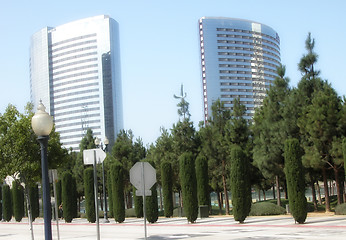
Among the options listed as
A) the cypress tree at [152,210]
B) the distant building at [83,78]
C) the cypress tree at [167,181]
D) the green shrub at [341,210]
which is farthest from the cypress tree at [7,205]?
the distant building at [83,78]

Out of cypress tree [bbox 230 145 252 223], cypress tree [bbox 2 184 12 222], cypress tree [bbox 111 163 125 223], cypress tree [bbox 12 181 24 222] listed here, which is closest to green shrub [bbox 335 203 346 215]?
cypress tree [bbox 230 145 252 223]

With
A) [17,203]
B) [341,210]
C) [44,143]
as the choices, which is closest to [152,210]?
[341,210]

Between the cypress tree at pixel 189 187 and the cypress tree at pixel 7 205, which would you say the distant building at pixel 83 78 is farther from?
the cypress tree at pixel 189 187

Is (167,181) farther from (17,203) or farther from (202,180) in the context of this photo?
(17,203)

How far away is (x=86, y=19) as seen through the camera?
18712 cm

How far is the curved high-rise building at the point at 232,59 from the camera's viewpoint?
169750mm

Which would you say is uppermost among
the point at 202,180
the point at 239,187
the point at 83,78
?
the point at 83,78

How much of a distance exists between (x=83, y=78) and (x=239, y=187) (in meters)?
164

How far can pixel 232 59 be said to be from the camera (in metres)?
175

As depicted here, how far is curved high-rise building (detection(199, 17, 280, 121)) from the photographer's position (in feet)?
557

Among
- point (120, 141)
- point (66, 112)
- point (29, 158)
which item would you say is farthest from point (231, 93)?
point (29, 158)

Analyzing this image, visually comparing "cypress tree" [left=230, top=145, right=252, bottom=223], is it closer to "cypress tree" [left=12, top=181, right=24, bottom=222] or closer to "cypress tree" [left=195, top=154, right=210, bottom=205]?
"cypress tree" [left=195, top=154, right=210, bottom=205]

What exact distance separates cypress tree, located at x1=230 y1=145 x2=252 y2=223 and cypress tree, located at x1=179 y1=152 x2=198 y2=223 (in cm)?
347

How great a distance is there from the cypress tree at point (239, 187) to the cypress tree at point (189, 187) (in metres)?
3.47
